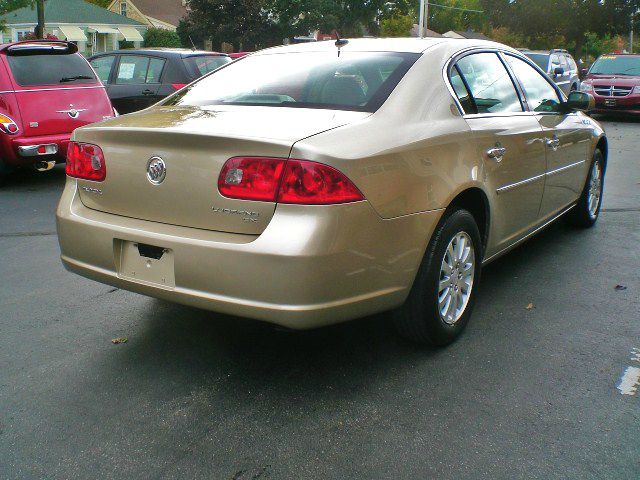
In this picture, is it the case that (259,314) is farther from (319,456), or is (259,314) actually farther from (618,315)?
(618,315)

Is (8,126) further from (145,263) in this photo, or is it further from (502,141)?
(502,141)

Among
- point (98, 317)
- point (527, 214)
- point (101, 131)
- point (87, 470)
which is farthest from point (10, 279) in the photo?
point (527, 214)

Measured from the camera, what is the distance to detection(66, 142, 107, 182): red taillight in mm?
3615

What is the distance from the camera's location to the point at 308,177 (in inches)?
119

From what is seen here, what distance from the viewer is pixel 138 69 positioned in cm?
1115

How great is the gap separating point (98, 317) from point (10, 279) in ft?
3.81

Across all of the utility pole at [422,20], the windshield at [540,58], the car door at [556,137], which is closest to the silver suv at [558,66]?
the windshield at [540,58]

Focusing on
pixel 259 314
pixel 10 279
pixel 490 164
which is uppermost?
pixel 490 164

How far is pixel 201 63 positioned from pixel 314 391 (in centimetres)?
858

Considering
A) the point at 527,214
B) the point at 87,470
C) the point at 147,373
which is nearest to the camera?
the point at 87,470

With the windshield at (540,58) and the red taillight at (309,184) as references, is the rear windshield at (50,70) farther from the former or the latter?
the windshield at (540,58)

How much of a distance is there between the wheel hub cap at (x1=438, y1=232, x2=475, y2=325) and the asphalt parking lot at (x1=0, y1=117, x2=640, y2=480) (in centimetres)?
19

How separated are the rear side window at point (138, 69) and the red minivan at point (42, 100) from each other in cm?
157

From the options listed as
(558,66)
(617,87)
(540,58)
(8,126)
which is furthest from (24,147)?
(617,87)
